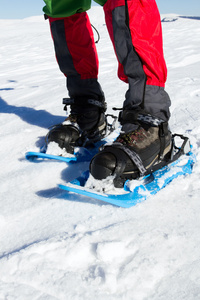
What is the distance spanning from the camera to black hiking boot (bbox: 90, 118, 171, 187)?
1.19 m

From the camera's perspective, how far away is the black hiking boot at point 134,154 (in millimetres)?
1186

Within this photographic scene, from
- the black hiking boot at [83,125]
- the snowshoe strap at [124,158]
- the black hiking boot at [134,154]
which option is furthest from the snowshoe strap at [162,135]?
the black hiking boot at [83,125]

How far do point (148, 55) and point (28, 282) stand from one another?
0.96 metres

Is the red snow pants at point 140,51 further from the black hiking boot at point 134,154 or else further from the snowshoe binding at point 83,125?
the snowshoe binding at point 83,125

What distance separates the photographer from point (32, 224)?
1.06 meters

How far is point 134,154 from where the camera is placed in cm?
125

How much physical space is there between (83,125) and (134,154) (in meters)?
0.52

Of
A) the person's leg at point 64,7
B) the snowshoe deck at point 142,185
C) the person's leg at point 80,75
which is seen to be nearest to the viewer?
the snowshoe deck at point 142,185

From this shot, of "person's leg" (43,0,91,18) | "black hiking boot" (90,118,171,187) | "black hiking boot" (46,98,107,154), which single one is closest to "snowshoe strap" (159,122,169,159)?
"black hiking boot" (90,118,171,187)

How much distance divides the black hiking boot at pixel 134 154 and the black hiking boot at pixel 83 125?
1.13 ft

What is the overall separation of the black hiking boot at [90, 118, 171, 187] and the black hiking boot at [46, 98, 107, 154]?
1.13ft

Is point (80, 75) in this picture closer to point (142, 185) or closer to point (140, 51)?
point (140, 51)

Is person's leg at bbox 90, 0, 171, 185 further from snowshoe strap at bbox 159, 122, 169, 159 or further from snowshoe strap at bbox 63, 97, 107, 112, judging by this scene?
snowshoe strap at bbox 63, 97, 107, 112

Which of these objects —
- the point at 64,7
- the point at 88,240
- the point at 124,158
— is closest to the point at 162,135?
the point at 124,158
